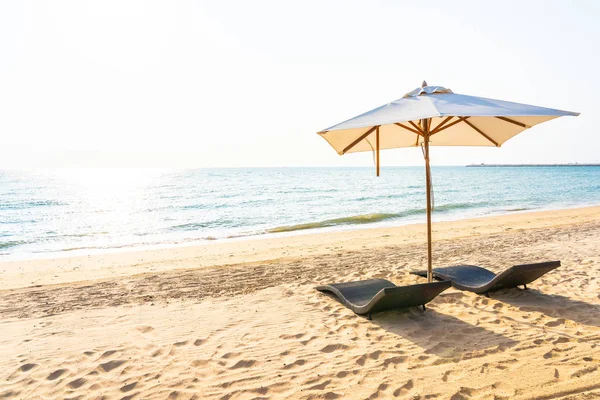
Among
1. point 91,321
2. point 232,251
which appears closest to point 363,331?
point 91,321

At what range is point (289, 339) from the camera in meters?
4.62

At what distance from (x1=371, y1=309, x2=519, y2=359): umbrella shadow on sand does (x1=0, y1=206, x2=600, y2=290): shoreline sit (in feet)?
18.3

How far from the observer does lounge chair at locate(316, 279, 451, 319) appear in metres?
4.73

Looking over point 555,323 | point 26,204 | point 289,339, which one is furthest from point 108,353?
point 26,204

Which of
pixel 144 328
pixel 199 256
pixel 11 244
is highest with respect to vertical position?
pixel 144 328

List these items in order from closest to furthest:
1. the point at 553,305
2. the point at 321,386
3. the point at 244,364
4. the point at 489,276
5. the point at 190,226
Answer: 1. the point at 321,386
2. the point at 244,364
3. the point at 553,305
4. the point at 489,276
5. the point at 190,226

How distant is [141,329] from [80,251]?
11.0 meters

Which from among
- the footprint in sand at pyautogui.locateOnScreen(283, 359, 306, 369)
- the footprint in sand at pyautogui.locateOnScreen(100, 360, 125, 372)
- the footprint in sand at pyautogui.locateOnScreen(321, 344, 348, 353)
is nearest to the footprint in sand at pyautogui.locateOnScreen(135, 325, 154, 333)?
the footprint in sand at pyautogui.locateOnScreen(100, 360, 125, 372)

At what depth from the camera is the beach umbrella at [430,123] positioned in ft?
14.1

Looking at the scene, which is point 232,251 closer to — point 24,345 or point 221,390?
point 24,345

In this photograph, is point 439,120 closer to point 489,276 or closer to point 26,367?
point 489,276

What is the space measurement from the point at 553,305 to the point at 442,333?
1.91 metres

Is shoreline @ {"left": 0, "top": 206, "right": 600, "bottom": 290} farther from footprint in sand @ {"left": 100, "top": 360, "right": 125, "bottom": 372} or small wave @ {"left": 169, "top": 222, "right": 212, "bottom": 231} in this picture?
small wave @ {"left": 169, "top": 222, "right": 212, "bottom": 231}

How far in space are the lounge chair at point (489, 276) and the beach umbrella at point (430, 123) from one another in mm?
526
